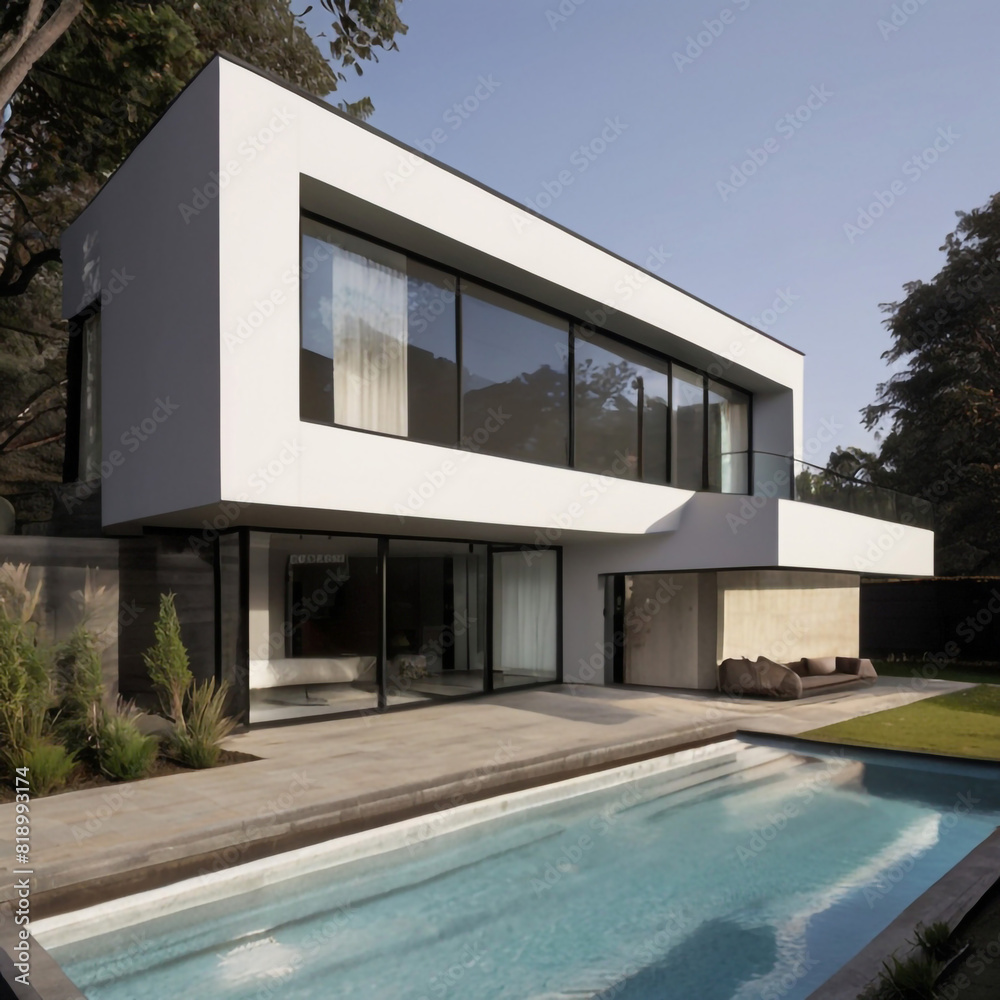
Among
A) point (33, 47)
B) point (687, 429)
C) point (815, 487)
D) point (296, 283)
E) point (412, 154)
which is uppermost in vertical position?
point (33, 47)

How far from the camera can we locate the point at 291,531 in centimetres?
1120

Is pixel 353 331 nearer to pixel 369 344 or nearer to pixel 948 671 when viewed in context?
pixel 369 344

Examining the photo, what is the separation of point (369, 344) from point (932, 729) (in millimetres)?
9217

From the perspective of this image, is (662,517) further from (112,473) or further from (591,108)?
(112,473)

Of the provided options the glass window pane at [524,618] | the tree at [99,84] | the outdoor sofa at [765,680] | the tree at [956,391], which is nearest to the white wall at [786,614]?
the outdoor sofa at [765,680]

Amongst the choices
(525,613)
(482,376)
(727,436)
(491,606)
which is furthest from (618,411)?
(727,436)

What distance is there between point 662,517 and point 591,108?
22.0 ft

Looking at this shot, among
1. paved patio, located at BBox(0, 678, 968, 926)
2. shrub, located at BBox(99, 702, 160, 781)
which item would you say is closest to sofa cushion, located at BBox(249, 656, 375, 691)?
paved patio, located at BBox(0, 678, 968, 926)

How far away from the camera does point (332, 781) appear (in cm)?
746

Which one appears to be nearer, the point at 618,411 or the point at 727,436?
the point at 618,411

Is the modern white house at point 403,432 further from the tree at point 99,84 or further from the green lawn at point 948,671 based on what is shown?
the green lawn at point 948,671

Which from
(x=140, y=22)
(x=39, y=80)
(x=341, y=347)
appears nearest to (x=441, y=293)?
(x=341, y=347)

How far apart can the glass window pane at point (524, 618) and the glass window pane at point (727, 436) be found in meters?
3.67

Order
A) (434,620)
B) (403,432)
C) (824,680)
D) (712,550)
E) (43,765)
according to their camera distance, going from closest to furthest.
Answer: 1. (43,765)
2. (403,432)
3. (434,620)
4. (712,550)
5. (824,680)
